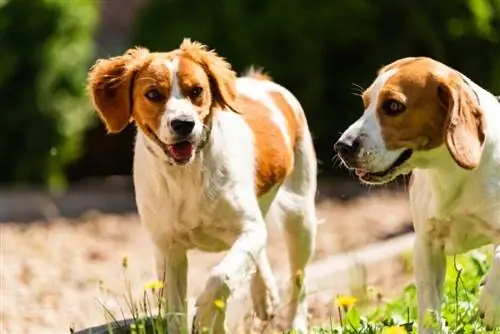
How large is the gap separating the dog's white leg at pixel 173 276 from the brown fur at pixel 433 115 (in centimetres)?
118

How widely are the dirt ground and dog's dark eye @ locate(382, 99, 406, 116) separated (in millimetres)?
2207

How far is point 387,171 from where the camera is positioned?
5660 mm

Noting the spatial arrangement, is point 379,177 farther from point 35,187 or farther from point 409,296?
point 35,187

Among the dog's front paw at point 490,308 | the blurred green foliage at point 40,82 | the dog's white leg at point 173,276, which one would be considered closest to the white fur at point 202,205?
the dog's white leg at point 173,276

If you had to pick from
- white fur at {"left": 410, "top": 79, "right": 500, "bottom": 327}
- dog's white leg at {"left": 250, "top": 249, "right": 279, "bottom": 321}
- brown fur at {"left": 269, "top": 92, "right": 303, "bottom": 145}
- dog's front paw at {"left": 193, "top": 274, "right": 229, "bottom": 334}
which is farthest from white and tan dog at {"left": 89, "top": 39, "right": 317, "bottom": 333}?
white fur at {"left": 410, "top": 79, "right": 500, "bottom": 327}

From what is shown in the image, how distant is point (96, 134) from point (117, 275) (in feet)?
13.8

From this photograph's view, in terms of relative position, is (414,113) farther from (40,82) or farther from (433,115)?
(40,82)

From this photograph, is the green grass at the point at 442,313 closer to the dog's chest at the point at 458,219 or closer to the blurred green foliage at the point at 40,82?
the dog's chest at the point at 458,219

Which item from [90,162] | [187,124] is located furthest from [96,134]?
[187,124]

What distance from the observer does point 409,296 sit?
7.20 m

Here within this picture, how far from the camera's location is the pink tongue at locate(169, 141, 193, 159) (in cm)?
593

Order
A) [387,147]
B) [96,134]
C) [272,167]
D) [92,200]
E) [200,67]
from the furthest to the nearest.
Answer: [96,134], [92,200], [272,167], [200,67], [387,147]

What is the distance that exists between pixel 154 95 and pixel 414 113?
109cm

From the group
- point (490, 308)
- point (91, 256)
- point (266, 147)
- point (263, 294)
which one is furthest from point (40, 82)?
point (490, 308)
